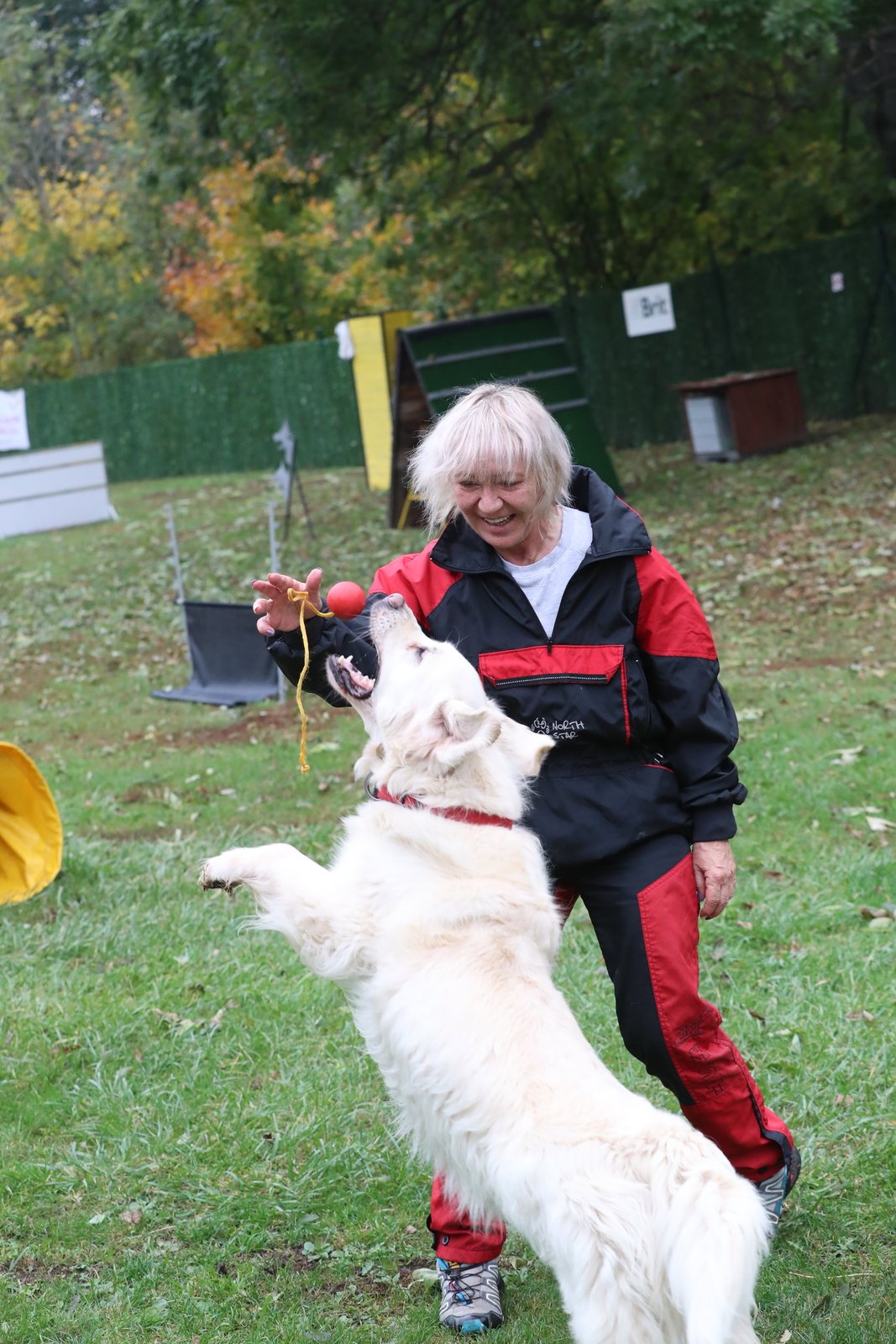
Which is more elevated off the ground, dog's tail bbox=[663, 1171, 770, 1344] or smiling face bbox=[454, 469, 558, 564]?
smiling face bbox=[454, 469, 558, 564]

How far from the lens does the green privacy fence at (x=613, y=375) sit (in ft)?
67.8

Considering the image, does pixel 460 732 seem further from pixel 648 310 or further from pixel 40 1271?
pixel 648 310

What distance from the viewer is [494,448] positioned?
344 centimetres

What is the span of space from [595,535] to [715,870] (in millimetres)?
939

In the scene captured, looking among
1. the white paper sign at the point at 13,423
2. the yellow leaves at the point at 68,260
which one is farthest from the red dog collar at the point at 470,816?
the yellow leaves at the point at 68,260

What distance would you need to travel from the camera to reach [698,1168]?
270 centimetres

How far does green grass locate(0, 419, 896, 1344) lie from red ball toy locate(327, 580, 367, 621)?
1.81 m

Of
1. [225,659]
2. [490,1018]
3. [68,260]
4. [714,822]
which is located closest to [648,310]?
[225,659]

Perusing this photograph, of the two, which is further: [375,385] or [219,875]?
[375,385]

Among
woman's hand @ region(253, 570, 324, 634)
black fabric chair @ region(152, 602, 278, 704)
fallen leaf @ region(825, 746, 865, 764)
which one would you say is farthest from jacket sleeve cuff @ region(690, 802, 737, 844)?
black fabric chair @ region(152, 602, 278, 704)

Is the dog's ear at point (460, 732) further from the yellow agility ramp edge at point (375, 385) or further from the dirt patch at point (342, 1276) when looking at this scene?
the yellow agility ramp edge at point (375, 385)

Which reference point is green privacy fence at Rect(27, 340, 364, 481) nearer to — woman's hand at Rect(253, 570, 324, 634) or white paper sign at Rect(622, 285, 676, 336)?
white paper sign at Rect(622, 285, 676, 336)

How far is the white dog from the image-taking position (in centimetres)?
269

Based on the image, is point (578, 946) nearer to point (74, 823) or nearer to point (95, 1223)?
point (95, 1223)
